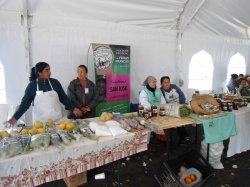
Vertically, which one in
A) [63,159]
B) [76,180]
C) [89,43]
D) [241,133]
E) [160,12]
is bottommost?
[76,180]

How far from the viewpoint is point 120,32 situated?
4297 millimetres

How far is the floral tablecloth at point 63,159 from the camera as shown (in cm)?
159

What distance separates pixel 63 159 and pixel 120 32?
314 cm

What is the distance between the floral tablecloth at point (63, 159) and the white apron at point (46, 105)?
2.94 feet

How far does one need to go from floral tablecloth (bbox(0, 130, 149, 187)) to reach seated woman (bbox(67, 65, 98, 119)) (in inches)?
53.6

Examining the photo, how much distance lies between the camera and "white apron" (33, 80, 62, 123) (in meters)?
2.56

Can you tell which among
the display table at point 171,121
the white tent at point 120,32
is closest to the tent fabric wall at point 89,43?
the white tent at point 120,32

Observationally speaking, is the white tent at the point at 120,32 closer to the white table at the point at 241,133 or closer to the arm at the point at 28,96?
the arm at the point at 28,96

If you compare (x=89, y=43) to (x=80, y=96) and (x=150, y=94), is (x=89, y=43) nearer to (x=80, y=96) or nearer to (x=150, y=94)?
(x=80, y=96)

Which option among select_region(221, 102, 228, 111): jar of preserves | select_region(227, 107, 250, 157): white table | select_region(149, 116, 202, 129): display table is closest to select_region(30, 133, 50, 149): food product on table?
select_region(149, 116, 202, 129): display table

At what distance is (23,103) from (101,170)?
1.37 metres

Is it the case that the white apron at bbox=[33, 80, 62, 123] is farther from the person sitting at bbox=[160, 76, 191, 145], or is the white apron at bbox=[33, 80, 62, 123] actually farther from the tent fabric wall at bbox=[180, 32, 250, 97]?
the tent fabric wall at bbox=[180, 32, 250, 97]

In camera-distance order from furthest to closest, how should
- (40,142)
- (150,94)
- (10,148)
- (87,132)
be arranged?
(150,94) → (87,132) → (40,142) → (10,148)

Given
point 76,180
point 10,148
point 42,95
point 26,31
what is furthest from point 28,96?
point 26,31
